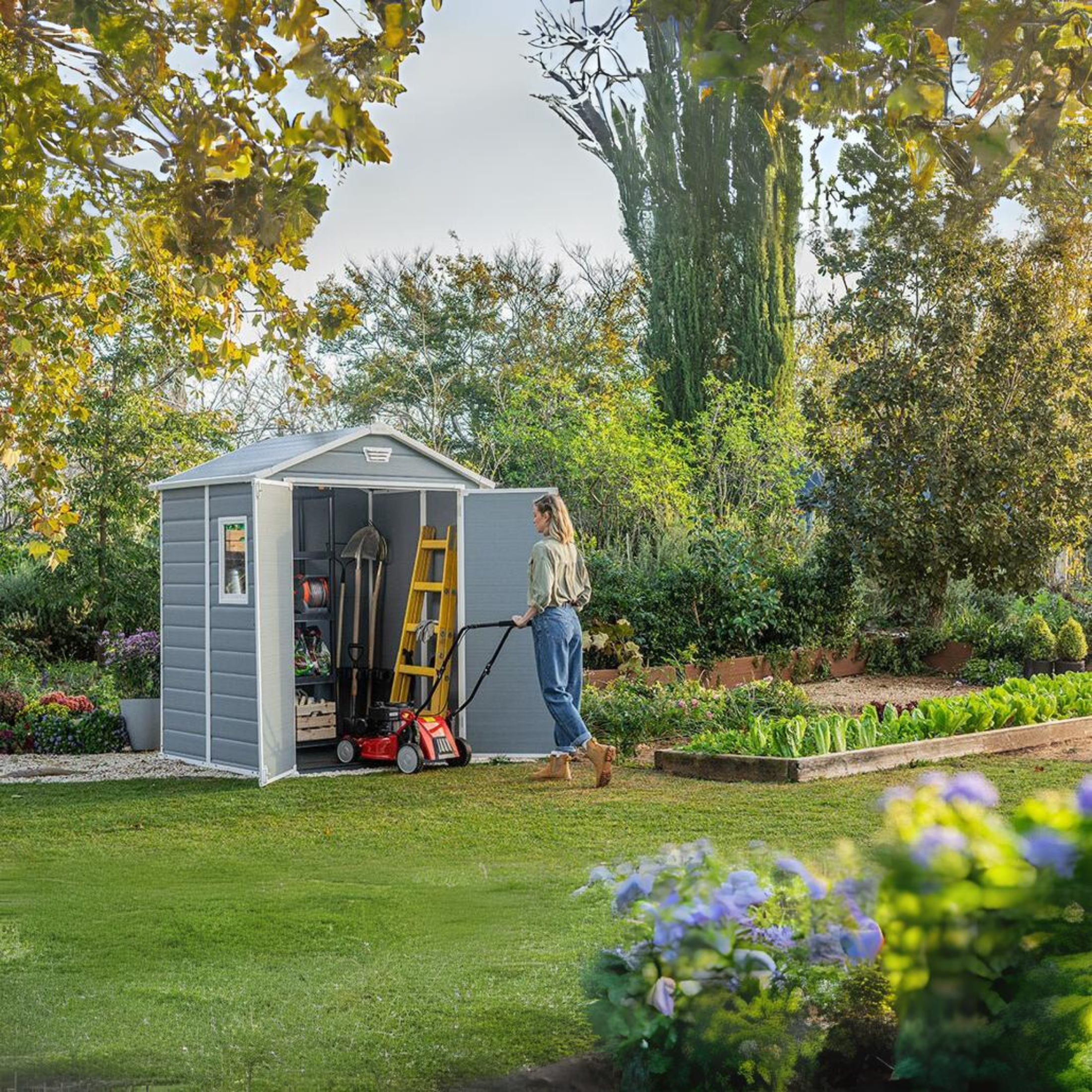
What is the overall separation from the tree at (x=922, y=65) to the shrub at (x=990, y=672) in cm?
1031

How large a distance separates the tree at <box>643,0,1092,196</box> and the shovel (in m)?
7.43

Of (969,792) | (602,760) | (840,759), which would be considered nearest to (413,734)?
(602,760)

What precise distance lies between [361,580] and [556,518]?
301 centimetres

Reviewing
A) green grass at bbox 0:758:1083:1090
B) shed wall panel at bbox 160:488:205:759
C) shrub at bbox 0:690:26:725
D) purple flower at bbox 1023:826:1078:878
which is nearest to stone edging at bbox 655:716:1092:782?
green grass at bbox 0:758:1083:1090

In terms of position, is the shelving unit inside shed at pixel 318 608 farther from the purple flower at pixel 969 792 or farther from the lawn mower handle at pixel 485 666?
the purple flower at pixel 969 792

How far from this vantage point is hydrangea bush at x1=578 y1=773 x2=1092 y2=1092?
1.97m

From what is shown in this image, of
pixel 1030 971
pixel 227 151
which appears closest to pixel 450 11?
pixel 227 151

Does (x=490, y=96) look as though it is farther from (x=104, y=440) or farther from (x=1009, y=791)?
(x=1009, y=791)

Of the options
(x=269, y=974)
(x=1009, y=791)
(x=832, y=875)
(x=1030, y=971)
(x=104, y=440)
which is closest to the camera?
(x=1030, y=971)

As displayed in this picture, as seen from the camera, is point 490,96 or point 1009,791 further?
point 490,96

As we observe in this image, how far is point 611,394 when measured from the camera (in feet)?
74.0

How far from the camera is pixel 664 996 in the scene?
2467mm

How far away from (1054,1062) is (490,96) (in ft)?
80.6

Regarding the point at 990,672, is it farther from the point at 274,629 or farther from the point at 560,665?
the point at 274,629
